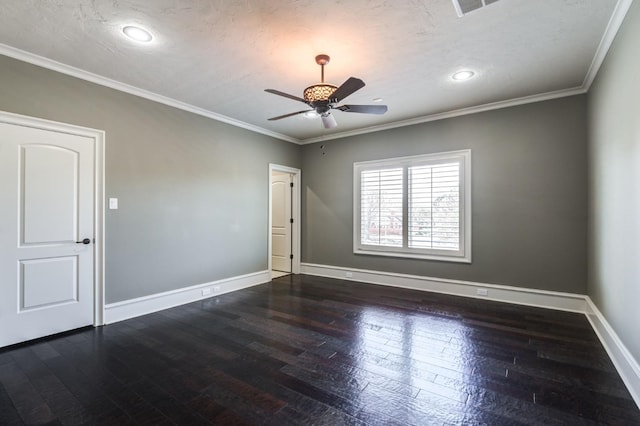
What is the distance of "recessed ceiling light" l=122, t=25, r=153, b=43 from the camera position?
2611mm

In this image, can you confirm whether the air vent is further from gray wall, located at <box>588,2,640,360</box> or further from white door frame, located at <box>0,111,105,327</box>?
white door frame, located at <box>0,111,105,327</box>

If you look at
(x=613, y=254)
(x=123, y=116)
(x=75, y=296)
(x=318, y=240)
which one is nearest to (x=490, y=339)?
(x=613, y=254)

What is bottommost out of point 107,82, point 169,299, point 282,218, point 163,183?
point 169,299

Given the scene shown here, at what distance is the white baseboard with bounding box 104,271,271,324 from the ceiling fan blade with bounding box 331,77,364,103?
134 inches

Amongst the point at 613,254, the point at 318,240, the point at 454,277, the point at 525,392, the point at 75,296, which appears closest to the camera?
the point at 525,392

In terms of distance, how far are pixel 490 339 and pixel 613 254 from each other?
1.35 metres

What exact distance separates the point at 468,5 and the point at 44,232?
448cm

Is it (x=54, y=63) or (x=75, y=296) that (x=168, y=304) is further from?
(x=54, y=63)

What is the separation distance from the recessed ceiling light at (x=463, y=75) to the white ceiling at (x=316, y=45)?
0.23 feet

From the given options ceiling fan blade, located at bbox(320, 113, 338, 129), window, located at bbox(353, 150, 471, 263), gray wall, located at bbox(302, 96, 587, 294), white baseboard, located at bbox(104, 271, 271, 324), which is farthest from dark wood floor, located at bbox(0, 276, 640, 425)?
ceiling fan blade, located at bbox(320, 113, 338, 129)

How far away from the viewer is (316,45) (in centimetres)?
285

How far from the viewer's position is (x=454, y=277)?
481 centimetres

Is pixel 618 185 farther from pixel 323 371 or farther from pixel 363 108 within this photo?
pixel 323 371

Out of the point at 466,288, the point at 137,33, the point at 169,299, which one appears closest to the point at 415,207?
the point at 466,288
